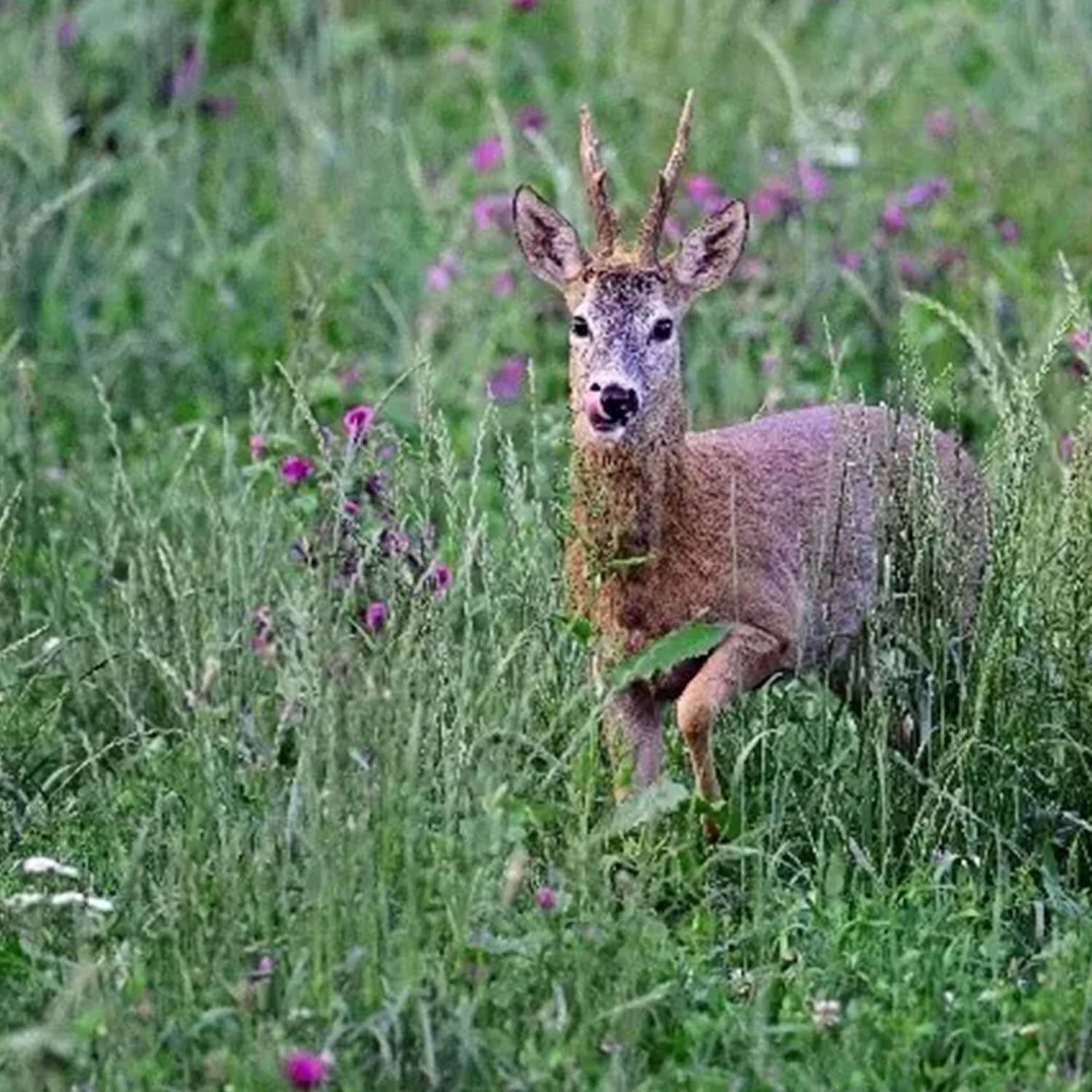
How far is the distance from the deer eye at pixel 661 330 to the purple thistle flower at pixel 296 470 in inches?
32.2

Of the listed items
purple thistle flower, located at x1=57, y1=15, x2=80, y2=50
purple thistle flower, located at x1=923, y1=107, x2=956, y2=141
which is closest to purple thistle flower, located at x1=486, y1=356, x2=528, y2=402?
purple thistle flower, located at x1=923, y1=107, x2=956, y2=141

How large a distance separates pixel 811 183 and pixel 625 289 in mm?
2956

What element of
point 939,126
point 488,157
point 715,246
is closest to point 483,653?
point 715,246

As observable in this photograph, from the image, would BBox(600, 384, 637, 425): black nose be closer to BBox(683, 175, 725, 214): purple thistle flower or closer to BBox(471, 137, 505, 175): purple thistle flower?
BBox(683, 175, 725, 214): purple thistle flower

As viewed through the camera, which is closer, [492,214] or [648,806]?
[648,806]

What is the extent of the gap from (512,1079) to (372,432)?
1.95 meters

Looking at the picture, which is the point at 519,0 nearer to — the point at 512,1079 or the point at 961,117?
the point at 961,117

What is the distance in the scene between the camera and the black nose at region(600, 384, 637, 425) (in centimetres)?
589

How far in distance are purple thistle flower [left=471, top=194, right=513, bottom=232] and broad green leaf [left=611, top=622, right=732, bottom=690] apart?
3.21m

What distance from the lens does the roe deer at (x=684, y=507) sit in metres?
5.94

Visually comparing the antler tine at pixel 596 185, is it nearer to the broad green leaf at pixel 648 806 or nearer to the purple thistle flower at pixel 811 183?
the broad green leaf at pixel 648 806

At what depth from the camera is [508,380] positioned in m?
8.59

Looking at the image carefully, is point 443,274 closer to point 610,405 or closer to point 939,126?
point 939,126

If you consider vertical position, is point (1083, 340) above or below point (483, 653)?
above
